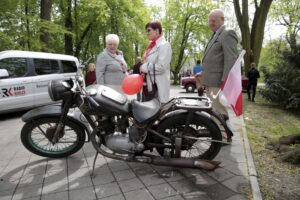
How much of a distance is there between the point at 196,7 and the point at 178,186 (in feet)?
105

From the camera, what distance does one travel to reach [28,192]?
11.0ft

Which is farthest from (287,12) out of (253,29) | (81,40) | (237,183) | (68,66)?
(237,183)

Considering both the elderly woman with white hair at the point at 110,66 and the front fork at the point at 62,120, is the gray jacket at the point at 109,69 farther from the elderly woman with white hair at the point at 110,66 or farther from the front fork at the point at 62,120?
the front fork at the point at 62,120

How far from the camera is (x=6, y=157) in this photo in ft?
15.0

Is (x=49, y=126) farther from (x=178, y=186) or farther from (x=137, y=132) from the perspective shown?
(x=178, y=186)

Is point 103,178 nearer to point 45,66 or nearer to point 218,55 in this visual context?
point 218,55

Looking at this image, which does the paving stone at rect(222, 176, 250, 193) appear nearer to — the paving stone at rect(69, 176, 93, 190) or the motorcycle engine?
the motorcycle engine

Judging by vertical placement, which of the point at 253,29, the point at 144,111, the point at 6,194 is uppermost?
the point at 253,29

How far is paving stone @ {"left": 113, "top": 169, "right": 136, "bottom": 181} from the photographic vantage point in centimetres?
365

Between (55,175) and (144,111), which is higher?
(144,111)

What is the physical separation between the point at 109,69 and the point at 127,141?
177cm

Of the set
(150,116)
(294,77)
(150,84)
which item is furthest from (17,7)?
(294,77)

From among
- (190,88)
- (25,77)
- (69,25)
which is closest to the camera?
(25,77)

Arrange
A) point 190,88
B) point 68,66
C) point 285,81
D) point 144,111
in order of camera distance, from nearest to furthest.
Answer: point 144,111 → point 68,66 → point 285,81 → point 190,88
